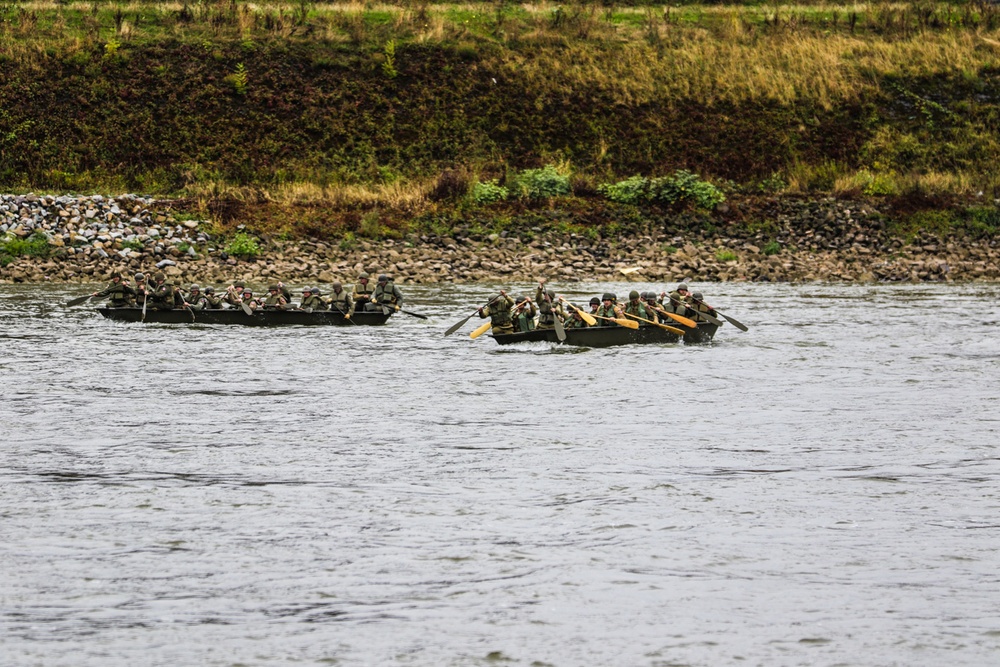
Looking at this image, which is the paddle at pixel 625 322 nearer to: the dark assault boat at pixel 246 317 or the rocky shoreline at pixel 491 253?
the dark assault boat at pixel 246 317

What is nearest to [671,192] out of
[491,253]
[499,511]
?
[491,253]

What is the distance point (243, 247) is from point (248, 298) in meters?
12.6

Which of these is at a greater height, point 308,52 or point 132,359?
point 308,52

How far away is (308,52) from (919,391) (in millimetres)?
41625

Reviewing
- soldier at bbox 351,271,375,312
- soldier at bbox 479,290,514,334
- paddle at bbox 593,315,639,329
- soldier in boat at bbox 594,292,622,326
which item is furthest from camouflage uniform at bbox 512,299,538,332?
soldier at bbox 351,271,375,312

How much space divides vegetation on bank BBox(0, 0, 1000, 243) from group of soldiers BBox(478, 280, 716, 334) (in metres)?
18.4

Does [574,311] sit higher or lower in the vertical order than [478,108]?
lower

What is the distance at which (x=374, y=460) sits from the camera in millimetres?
18000

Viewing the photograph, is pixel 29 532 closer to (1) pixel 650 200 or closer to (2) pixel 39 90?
(1) pixel 650 200

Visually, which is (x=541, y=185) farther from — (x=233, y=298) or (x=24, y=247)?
(x=233, y=298)

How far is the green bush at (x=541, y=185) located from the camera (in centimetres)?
5038

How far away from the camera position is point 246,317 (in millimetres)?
33000

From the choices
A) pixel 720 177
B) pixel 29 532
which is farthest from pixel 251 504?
pixel 720 177

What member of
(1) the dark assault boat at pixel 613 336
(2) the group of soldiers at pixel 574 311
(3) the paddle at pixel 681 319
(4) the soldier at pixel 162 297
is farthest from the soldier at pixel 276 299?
(3) the paddle at pixel 681 319
